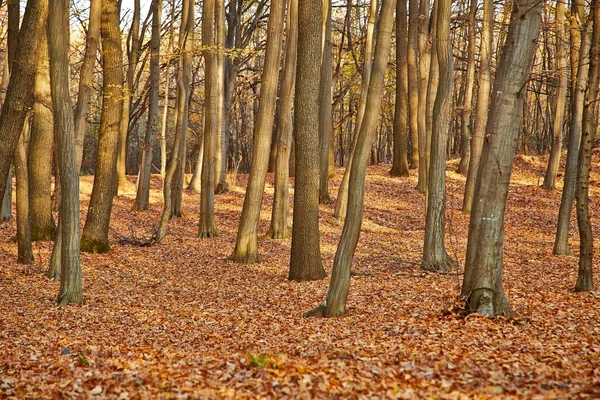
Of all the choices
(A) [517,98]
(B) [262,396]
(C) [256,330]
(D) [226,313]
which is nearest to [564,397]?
(B) [262,396]

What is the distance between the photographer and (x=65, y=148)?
945 cm

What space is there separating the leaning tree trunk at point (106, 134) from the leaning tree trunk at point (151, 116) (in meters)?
4.32

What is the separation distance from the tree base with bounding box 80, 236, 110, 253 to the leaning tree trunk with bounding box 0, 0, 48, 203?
4.86 metres

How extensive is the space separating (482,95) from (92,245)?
1128cm

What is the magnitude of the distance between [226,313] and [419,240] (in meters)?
8.62

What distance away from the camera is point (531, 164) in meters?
26.5

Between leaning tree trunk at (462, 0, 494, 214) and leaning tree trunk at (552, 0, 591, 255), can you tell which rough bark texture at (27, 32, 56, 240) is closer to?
leaning tree trunk at (462, 0, 494, 214)

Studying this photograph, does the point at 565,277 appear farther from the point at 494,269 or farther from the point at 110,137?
the point at 110,137

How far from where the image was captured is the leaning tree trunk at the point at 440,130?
38.9 feet

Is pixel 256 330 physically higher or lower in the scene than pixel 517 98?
lower

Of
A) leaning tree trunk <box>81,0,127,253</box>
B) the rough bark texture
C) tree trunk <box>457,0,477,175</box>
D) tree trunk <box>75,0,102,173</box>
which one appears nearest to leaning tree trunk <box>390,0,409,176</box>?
tree trunk <box>457,0,477,175</box>

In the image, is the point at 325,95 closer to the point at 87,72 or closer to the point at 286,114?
the point at 286,114

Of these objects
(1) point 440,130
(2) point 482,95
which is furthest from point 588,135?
(2) point 482,95

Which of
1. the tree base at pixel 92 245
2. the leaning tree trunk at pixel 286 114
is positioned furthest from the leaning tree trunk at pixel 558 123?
the tree base at pixel 92 245
